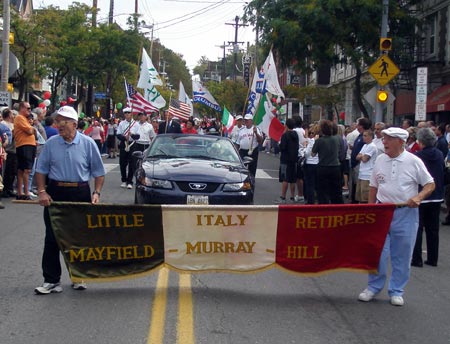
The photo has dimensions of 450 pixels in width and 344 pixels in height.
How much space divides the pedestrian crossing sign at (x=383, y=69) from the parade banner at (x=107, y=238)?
43.2 ft

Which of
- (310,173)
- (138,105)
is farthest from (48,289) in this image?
(138,105)

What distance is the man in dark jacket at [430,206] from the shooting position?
30.8 feet

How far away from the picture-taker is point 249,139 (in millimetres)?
17359

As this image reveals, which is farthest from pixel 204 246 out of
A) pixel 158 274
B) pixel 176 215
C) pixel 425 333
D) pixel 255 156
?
pixel 255 156

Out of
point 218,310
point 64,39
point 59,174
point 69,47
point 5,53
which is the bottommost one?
point 218,310

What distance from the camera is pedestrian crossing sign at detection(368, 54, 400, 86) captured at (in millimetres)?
18844

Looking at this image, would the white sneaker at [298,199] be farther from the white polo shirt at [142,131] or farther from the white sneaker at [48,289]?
the white sneaker at [48,289]

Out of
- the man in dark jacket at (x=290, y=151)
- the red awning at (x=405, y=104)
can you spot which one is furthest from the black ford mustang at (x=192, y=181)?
the red awning at (x=405, y=104)

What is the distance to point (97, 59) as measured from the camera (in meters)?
44.7

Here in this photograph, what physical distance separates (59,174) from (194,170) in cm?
377

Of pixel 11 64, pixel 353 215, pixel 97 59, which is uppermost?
pixel 97 59

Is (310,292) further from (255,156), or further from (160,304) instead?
(255,156)

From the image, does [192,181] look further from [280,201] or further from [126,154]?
[126,154]

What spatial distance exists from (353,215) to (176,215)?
1854mm
